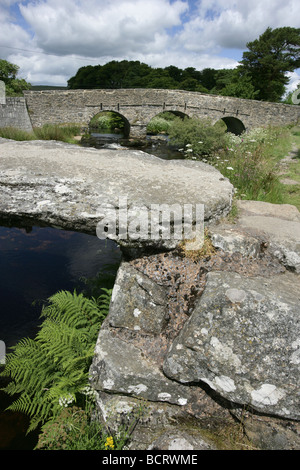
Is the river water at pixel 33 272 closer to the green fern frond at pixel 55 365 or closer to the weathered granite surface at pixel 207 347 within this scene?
the green fern frond at pixel 55 365

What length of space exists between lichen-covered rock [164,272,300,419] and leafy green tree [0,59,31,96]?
119 ft

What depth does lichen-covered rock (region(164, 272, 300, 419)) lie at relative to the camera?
2.63m

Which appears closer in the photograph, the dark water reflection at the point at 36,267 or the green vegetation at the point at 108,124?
the dark water reflection at the point at 36,267

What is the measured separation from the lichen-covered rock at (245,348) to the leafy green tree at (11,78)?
36376 mm

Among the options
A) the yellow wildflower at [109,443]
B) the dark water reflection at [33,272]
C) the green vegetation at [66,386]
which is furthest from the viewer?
the dark water reflection at [33,272]

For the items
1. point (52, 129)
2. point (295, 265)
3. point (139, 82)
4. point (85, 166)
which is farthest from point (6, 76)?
point (295, 265)

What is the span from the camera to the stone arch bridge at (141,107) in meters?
24.0

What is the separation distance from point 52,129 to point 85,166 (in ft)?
64.0

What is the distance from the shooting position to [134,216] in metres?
3.65

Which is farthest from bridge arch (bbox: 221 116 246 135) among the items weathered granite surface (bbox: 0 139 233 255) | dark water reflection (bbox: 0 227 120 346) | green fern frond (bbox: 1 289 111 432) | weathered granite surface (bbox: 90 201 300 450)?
green fern frond (bbox: 1 289 111 432)

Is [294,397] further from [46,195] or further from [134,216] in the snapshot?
[46,195]

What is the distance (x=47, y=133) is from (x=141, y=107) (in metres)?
10.6

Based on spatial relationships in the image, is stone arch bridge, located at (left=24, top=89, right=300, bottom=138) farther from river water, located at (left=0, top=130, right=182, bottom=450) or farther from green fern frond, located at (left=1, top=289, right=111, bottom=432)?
green fern frond, located at (left=1, top=289, right=111, bottom=432)

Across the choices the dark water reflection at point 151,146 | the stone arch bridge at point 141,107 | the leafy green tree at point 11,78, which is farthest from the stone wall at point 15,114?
the leafy green tree at point 11,78
